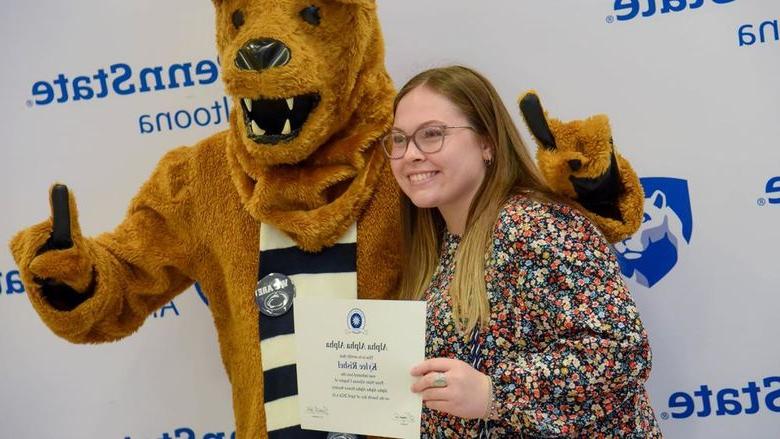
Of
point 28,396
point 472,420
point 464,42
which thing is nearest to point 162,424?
point 28,396

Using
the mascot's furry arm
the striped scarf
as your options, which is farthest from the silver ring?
the mascot's furry arm

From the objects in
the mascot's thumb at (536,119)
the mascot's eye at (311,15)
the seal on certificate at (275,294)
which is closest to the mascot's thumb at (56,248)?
the seal on certificate at (275,294)

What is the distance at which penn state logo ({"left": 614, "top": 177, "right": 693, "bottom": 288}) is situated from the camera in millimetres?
1954

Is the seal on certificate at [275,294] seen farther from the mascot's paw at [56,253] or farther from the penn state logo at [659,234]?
the penn state logo at [659,234]

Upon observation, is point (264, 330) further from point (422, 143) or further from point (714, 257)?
point (714, 257)

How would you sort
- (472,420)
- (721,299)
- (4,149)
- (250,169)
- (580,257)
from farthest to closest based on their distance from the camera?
(4,149)
(721,299)
(250,169)
(472,420)
(580,257)

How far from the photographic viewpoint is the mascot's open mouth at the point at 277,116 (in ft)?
4.82

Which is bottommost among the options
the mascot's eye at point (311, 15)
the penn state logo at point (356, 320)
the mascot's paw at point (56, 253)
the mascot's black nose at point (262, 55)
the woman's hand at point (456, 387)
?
the woman's hand at point (456, 387)

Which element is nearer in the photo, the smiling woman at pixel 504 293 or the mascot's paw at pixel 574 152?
the smiling woman at pixel 504 293

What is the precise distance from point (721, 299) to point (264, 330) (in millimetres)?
1187

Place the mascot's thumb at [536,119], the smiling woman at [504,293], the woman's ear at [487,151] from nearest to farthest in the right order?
the smiling woman at [504,293] → the mascot's thumb at [536,119] → the woman's ear at [487,151]

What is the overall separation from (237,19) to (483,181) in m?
0.61

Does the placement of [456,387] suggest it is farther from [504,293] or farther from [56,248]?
[56,248]

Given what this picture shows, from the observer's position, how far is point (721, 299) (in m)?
1.96
